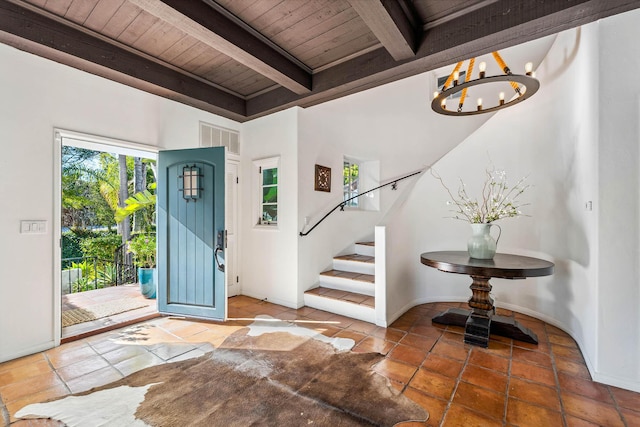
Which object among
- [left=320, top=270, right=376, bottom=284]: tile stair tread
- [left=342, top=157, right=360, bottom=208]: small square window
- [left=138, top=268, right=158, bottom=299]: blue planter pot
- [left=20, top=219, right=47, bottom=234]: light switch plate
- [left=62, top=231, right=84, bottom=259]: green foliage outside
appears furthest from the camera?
[left=62, top=231, right=84, bottom=259]: green foliage outside

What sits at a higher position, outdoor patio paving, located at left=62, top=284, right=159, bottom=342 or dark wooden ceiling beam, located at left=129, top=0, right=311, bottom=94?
dark wooden ceiling beam, located at left=129, top=0, right=311, bottom=94

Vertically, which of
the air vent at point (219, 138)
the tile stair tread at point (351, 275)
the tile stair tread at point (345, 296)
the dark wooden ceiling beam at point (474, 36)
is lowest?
the tile stair tread at point (345, 296)

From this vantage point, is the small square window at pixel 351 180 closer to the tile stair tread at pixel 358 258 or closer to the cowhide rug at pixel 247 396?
the tile stair tread at pixel 358 258

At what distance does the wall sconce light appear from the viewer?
3.39 meters

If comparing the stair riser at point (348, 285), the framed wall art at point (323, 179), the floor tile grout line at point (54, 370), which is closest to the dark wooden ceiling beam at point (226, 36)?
the framed wall art at point (323, 179)

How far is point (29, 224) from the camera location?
2543mm

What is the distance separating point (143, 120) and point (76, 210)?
546 centimetres

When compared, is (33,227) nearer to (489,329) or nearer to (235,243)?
(235,243)

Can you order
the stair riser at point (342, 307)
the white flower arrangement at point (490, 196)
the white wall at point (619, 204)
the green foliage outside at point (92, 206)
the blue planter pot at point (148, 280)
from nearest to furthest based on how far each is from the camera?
the white wall at point (619, 204)
the stair riser at point (342, 307)
the white flower arrangement at point (490, 196)
the blue planter pot at point (148, 280)
the green foliage outside at point (92, 206)

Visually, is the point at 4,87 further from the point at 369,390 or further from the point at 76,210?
the point at 76,210

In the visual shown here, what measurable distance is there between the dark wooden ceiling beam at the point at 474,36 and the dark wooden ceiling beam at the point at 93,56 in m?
1.56

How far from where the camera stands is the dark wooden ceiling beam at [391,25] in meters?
1.93

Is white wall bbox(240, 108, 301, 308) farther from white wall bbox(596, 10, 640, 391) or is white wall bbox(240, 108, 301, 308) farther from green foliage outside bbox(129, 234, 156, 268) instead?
white wall bbox(596, 10, 640, 391)

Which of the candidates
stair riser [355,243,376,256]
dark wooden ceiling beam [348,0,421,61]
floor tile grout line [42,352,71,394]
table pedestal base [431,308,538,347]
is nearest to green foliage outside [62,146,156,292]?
floor tile grout line [42,352,71,394]
